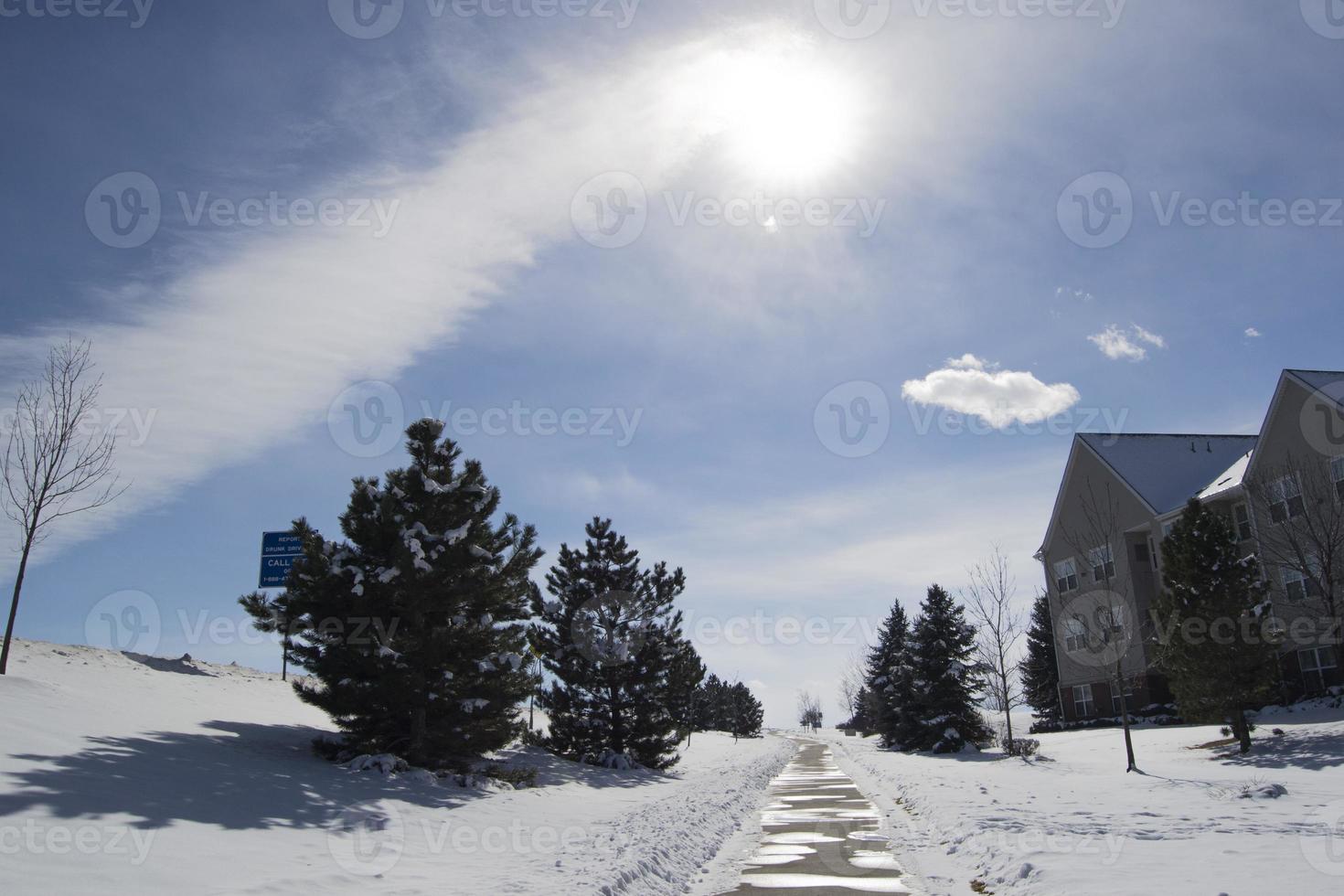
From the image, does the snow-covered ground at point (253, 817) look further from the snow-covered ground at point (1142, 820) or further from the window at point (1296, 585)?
the window at point (1296, 585)

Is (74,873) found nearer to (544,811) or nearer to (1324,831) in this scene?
(544,811)

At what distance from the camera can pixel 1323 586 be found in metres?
26.5

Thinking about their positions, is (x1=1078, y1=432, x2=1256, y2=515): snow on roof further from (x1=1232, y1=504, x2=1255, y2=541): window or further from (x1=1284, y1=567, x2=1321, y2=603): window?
(x1=1284, y1=567, x2=1321, y2=603): window

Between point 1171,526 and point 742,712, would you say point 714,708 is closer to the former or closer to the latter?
point 742,712

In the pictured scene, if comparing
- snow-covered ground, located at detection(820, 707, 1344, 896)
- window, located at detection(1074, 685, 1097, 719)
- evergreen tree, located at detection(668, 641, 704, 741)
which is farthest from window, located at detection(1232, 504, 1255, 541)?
evergreen tree, located at detection(668, 641, 704, 741)

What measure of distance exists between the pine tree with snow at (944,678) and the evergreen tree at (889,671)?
144cm

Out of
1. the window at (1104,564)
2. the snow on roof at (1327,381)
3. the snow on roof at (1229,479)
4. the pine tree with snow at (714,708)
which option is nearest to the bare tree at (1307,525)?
the snow on roof at (1229,479)

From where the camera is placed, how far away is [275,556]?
22531 millimetres

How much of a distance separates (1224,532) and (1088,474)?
63.7 feet

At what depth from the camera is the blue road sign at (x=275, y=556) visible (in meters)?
22.1

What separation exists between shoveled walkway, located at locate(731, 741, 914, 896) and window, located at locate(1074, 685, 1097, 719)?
25645mm

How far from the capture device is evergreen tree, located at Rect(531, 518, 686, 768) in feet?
84.8

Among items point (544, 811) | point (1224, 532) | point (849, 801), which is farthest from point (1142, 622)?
point (544, 811)

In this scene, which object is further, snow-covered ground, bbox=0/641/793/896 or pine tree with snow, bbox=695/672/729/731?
pine tree with snow, bbox=695/672/729/731
